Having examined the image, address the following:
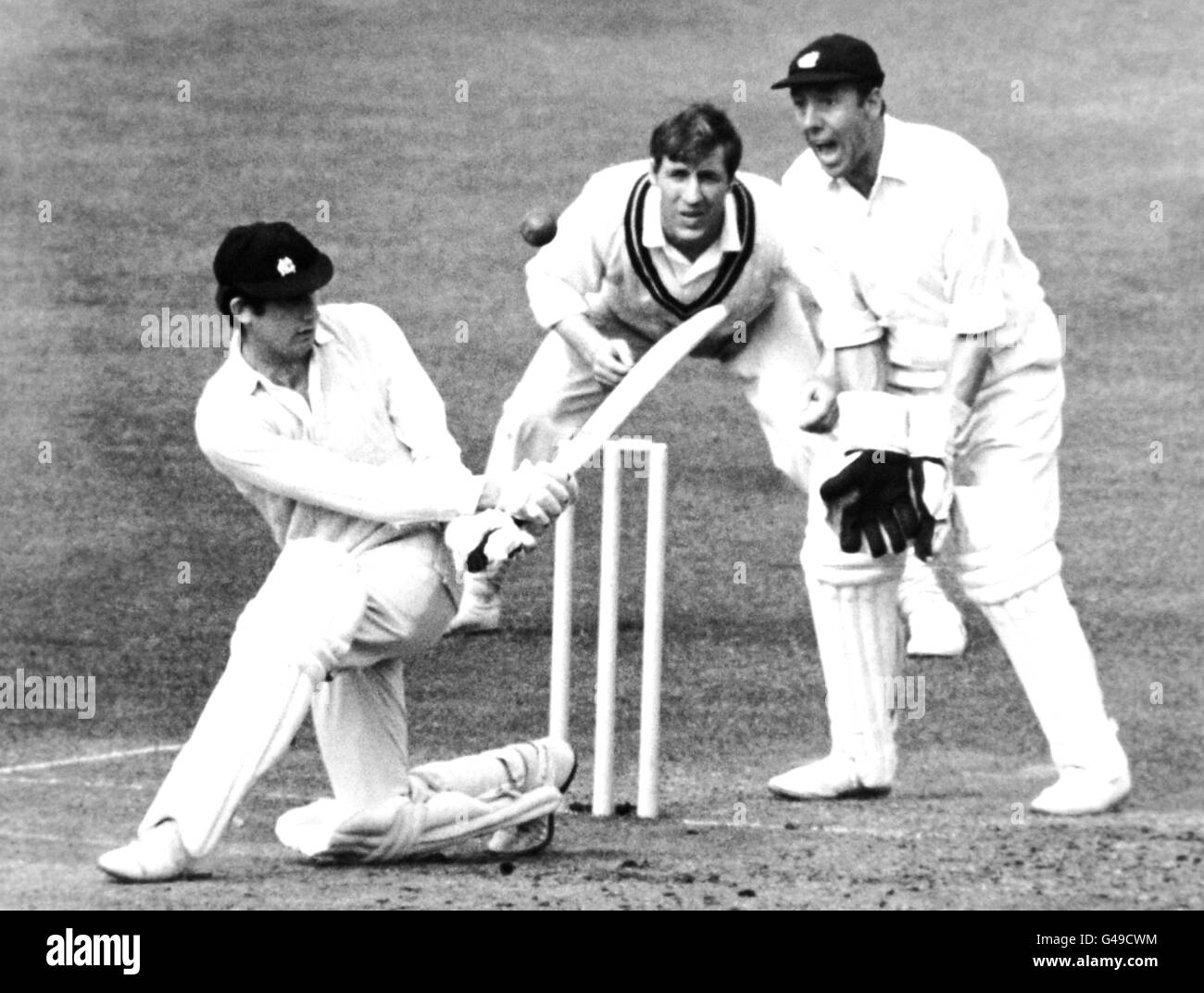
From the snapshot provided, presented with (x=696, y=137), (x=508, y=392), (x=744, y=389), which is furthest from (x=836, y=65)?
(x=508, y=392)

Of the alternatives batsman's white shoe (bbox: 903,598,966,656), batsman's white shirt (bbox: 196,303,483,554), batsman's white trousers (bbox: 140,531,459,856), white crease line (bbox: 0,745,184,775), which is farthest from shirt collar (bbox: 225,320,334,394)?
batsman's white shoe (bbox: 903,598,966,656)

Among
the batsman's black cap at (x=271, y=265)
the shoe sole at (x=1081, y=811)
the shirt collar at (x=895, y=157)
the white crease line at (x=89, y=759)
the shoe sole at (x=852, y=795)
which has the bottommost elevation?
the white crease line at (x=89, y=759)

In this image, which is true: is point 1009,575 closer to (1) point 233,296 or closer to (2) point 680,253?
(2) point 680,253

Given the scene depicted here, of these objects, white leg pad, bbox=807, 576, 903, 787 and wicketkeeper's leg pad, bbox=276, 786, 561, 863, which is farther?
white leg pad, bbox=807, 576, 903, 787

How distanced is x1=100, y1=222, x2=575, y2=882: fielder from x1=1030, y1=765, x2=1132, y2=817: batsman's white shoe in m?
1.18

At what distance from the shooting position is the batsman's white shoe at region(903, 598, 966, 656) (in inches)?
336

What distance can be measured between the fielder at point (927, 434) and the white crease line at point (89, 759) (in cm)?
186

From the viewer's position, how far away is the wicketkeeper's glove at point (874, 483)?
6402 millimetres

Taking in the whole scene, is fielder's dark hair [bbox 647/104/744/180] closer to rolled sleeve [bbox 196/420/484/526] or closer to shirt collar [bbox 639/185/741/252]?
shirt collar [bbox 639/185/741/252]

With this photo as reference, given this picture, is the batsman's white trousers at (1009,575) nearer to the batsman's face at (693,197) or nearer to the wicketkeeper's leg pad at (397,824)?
the batsman's face at (693,197)

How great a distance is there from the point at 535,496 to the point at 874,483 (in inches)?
36.2

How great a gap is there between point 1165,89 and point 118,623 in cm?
787

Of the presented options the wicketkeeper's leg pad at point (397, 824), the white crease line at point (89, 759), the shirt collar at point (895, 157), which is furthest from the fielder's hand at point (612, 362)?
the white crease line at point (89, 759)
